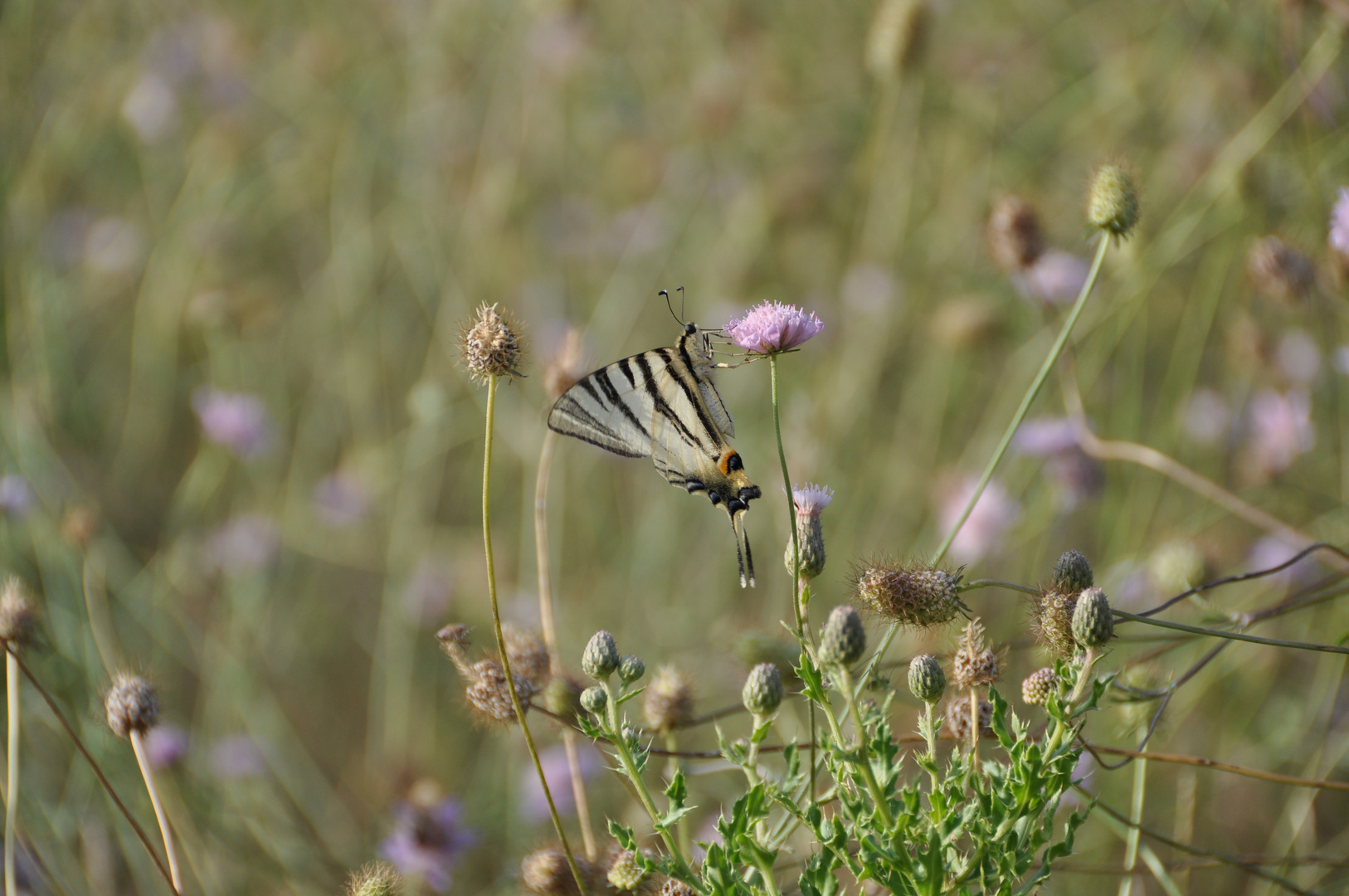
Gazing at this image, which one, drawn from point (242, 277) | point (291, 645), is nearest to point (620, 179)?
point (242, 277)

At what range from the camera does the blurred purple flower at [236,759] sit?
239cm

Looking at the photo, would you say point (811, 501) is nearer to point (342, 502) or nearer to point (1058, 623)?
point (1058, 623)

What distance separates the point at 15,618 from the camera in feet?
5.09

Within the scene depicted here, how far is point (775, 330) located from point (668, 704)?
0.65 metres

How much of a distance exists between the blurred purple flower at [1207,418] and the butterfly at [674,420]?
6.20 ft

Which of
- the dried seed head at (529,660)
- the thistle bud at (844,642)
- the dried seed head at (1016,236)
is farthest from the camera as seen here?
the dried seed head at (1016,236)

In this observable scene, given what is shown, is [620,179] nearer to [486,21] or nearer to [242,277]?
[486,21]

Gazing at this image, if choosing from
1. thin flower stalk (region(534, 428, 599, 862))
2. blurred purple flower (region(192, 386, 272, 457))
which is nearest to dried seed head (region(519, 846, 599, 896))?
thin flower stalk (region(534, 428, 599, 862))

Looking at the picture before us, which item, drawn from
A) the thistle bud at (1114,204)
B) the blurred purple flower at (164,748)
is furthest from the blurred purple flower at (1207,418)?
the blurred purple flower at (164,748)

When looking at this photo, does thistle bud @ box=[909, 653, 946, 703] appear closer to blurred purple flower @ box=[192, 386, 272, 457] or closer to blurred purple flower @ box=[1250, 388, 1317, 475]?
blurred purple flower @ box=[1250, 388, 1317, 475]

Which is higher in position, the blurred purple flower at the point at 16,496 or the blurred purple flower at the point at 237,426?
the blurred purple flower at the point at 237,426

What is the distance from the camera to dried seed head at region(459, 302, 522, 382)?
1.38 metres

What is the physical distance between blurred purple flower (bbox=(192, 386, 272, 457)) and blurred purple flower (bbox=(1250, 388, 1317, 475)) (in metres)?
A: 3.19

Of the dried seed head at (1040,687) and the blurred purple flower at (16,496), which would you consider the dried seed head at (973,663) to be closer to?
the dried seed head at (1040,687)
